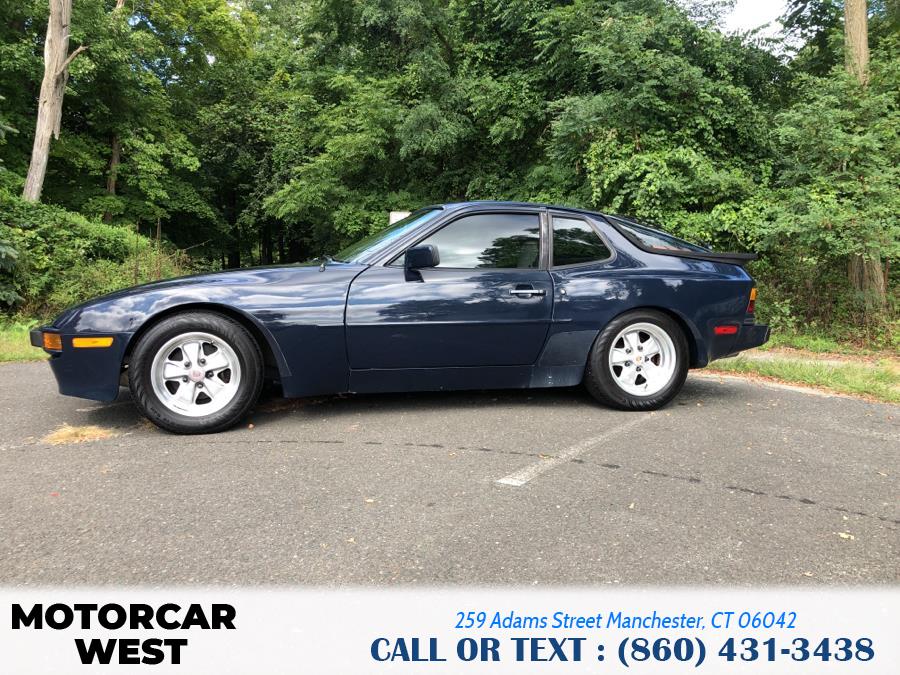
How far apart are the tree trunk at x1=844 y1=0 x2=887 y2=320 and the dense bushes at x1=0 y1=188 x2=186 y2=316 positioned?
471 inches

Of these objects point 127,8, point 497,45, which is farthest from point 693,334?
point 127,8

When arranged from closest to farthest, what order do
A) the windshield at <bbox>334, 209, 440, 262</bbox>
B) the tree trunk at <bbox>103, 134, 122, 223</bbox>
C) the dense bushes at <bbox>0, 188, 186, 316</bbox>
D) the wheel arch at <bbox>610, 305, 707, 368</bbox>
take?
the windshield at <bbox>334, 209, 440, 262</bbox>
the wheel arch at <bbox>610, 305, 707, 368</bbox>
the dense bushes at <bbox>0, 188, 186, 316</bbox>
the tree trunk at <bbox>103, 134, 122, 223</bbox>

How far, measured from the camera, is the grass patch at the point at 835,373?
18.0 feet

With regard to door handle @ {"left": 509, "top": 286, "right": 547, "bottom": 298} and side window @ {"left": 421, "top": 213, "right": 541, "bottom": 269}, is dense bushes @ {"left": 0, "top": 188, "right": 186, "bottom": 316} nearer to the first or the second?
side window @ {"left": 421, "top": 213, "right": 541, "bottom": 269}

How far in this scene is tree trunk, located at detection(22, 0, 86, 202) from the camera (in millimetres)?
16047

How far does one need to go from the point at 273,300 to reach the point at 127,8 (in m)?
21.2

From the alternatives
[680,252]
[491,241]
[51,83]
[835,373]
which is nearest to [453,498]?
[491,241]

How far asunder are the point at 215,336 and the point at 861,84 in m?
9.32

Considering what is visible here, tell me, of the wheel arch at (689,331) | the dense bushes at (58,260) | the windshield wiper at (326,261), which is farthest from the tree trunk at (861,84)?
the dense bushes at (58,260)

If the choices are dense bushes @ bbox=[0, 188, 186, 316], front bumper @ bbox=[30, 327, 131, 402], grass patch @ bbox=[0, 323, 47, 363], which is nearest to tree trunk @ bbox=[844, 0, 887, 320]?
front bumper @ bbox=[30, 327, 131, 402]

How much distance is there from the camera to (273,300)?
3.90m

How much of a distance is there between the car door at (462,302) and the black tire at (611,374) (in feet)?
1.47

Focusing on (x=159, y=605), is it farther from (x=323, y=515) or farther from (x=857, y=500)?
(x=857, y=500)

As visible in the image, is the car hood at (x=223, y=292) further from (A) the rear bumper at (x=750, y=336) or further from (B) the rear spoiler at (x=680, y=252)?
(A) the rear bumper at (x=750, y=336)
